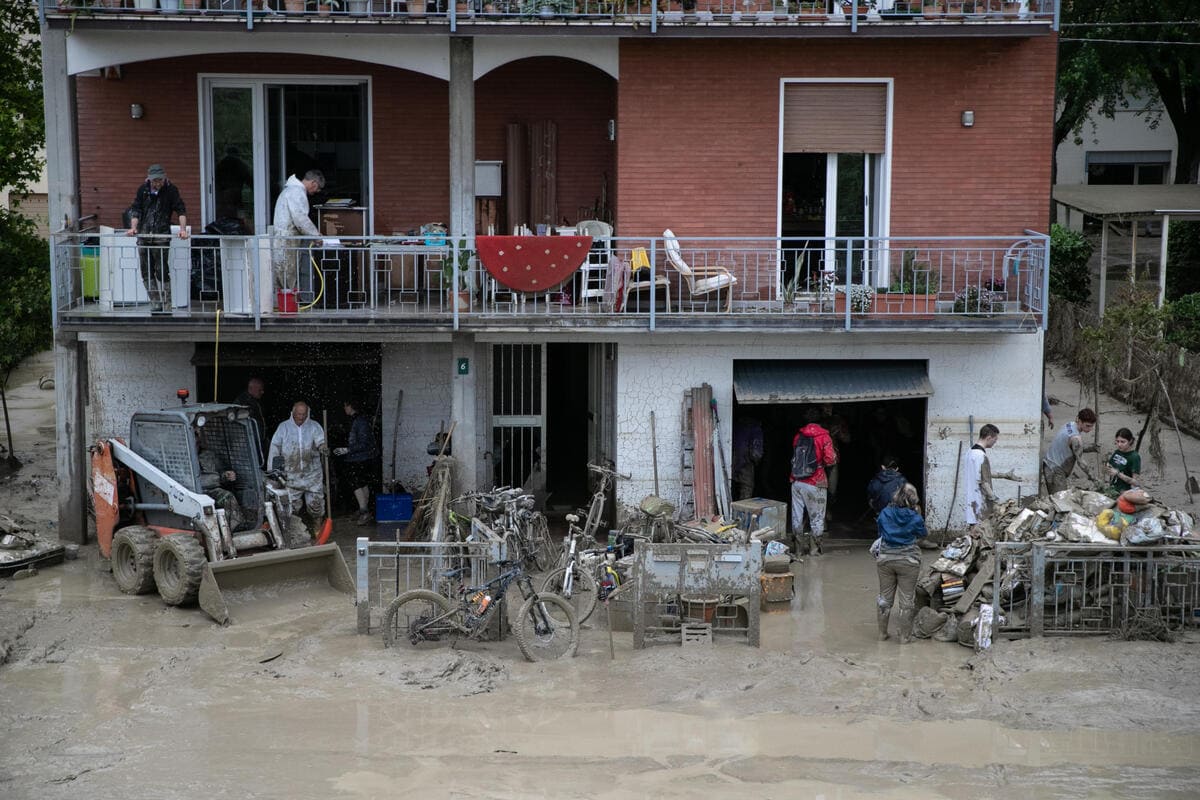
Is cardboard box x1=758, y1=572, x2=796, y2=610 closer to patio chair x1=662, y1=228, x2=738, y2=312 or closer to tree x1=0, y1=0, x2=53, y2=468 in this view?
patio chair x1=662, y1=228, x2=738, y2=312

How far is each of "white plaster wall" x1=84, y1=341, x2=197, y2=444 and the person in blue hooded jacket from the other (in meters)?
9.55

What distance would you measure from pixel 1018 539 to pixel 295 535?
25.3 feet

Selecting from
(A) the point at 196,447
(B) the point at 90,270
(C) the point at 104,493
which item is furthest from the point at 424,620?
(B) the point at 90,270

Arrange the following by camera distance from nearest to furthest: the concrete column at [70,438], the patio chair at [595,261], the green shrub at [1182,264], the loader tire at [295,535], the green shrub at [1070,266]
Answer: the loader tire at [295,535] < the concrete column at [70,438] < the patio chair at [595,261] < the green shrub at [1182,264] < the green shrub at [1070,266]

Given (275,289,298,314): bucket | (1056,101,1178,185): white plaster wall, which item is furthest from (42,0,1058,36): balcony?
(1056,101,1178,185): white plaster wall

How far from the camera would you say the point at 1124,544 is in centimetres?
1434

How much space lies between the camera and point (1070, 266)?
31.4 m

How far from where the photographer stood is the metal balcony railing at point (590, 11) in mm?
17391

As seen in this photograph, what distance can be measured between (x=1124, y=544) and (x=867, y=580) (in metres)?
3.41

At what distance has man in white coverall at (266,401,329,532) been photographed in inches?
685

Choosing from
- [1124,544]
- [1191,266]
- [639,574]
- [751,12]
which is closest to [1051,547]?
[1124,544]

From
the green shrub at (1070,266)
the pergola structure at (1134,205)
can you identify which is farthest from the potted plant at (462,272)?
the green shrub at (1070,266)

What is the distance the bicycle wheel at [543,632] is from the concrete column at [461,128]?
17.7ft

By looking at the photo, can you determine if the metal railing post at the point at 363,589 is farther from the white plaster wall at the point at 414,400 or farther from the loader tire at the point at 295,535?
the white plaster wall at the point at 414,400
